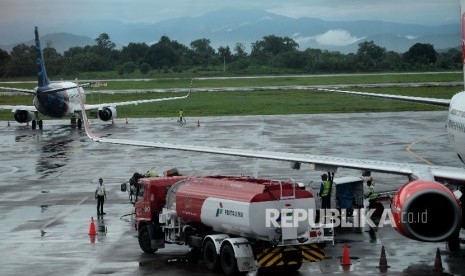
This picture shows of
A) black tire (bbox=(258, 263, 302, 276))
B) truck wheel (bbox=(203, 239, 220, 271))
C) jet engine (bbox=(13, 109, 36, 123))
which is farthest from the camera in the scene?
jet engine (bbox=(13, 109, 36, 123))

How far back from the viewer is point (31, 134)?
76000 mm

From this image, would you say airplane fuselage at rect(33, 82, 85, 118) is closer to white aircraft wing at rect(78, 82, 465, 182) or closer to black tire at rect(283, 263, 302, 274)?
white aircraft wing at rect(78, 82, 465, 182)

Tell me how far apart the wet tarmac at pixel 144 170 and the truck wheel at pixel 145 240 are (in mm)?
364

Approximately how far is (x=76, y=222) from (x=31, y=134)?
41082mm

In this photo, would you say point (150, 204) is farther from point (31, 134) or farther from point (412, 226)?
point (31, 134)

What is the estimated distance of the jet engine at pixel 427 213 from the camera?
22125 millimetres

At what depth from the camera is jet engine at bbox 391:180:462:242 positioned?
22125 mm

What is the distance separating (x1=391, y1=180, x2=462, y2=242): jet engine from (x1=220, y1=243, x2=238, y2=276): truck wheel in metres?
5.42

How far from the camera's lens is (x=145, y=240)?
101ft

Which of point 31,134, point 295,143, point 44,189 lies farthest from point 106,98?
point 44,189

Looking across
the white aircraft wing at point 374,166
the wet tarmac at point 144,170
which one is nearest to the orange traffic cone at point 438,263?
the wet tarmac at point 144,170

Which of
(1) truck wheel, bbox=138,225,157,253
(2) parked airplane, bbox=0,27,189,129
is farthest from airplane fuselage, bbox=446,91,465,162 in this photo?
(2) parked airplane, bbox=0,27,189,129

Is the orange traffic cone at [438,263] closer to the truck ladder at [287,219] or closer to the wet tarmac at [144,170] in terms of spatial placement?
the wet tarmac at [144,170]

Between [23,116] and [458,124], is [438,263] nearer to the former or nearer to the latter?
[458,124]
